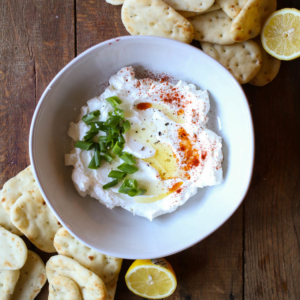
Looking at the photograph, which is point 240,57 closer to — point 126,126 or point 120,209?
point 126,126

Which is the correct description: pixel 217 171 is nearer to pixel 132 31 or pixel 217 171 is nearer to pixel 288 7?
pixel 132 31

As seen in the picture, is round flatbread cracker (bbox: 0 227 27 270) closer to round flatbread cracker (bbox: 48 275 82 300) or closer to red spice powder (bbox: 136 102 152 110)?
round flatbread cracker (bbox: 48 275 82 300)

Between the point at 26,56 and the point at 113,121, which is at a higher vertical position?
the point at 26,56

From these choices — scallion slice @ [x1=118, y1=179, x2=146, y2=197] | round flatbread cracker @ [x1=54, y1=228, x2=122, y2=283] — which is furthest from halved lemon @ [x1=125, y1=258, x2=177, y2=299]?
scallion slice @ [x1=118, y1=179, x2=146, y2=197]

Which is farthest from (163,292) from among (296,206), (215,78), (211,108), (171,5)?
(171,5)

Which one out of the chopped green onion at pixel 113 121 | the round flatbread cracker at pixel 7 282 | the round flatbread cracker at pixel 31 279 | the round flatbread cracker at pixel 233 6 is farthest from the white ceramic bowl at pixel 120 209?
the round flatbread cracker at pixel 7 282

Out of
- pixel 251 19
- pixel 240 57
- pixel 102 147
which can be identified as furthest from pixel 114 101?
pixel 251 19
